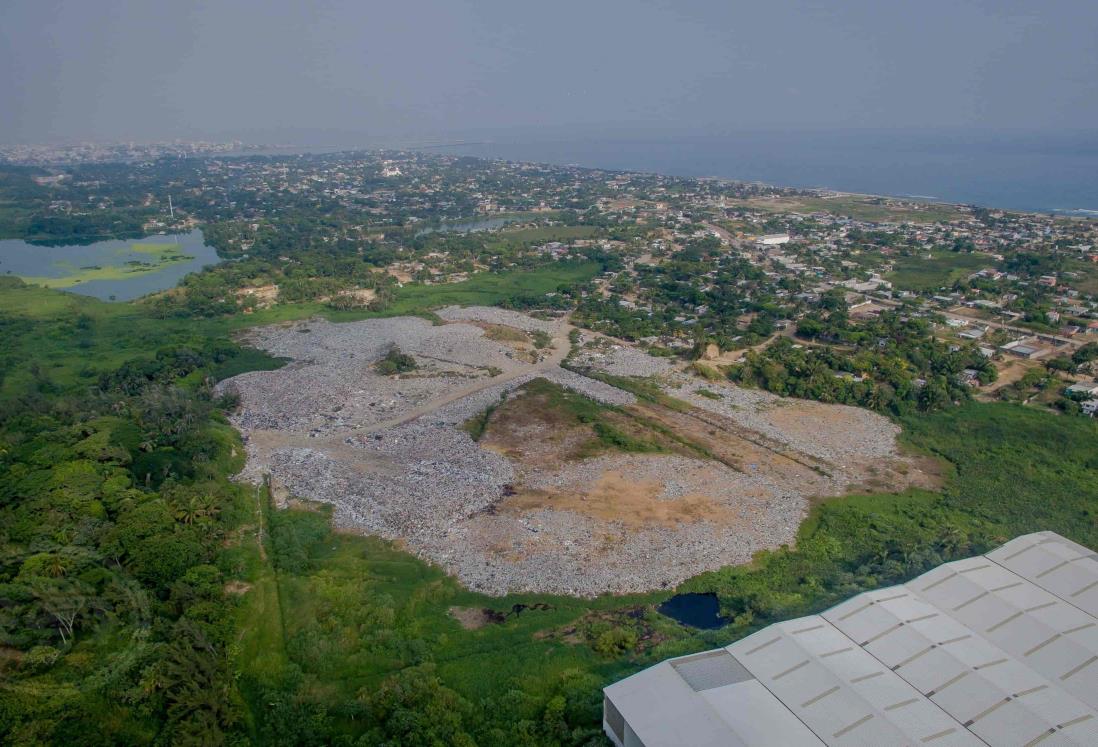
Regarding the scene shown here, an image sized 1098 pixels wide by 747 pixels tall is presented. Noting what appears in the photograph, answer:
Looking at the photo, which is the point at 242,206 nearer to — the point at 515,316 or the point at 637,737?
the point at 515,316

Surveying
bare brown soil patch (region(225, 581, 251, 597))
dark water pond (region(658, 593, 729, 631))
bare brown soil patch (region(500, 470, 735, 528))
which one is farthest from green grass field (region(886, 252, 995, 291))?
bare brown soil patch (region(225, 581, 251, 597))

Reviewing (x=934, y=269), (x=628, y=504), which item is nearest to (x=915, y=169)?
(x=934, y=269)

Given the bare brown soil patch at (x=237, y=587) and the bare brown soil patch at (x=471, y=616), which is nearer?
the bare brown soil patch at (x=471, y=616)

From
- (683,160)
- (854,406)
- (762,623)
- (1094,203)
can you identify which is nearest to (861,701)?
(762,623)

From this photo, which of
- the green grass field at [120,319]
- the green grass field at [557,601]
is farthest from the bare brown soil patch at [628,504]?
the green grass field at [120,319]

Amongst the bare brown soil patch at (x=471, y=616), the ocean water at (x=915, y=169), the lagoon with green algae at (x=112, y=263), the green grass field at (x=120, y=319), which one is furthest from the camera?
→ the ocean water at (x=915, y=169)

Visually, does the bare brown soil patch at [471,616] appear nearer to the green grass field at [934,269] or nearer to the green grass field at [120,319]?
the green grass field at [120,319]
